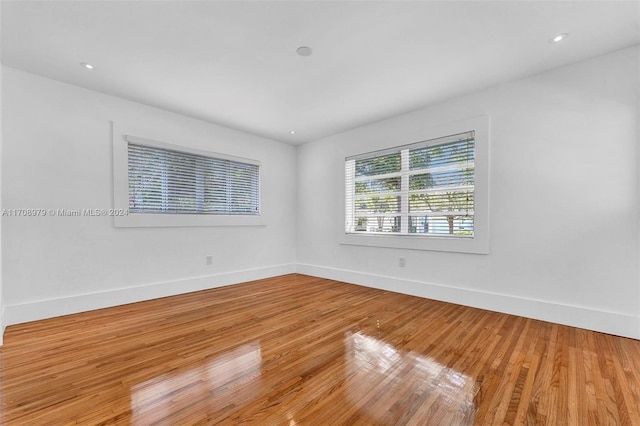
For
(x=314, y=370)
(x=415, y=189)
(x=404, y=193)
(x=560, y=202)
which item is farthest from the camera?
(x=404, y=193)

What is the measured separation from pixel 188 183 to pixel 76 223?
4.47 ft

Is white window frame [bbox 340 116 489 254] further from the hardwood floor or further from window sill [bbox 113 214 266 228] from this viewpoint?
window sill [bbox 113 214 266 228]

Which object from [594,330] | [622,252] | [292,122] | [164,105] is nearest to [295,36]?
[292,122]

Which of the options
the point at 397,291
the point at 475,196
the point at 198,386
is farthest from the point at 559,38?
the point at 198,386

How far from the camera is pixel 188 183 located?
402 centimetres

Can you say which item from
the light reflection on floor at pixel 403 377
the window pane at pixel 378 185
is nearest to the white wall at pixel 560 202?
the window pane at pixel 378 185

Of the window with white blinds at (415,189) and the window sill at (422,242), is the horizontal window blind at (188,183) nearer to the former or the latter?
the window with white blinds at (415,189)

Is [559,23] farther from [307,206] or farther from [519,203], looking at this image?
[307,206]

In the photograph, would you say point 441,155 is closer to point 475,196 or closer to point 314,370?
point 475,196

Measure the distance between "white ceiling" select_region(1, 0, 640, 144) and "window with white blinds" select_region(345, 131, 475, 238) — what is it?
75 cm

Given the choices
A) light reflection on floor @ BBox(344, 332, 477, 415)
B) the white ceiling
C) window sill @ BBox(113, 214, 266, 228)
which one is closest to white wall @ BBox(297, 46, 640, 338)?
the white ceiling

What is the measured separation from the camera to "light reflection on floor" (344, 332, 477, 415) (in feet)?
5.14

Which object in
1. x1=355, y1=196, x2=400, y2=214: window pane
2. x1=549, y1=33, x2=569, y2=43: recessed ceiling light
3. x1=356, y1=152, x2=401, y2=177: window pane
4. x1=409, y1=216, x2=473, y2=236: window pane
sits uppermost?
x1=549, y1=33, x2=569, y2=43: recessed ceiling light

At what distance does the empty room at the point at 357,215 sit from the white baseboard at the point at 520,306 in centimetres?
2
